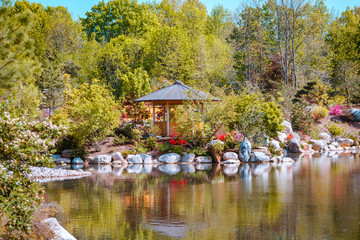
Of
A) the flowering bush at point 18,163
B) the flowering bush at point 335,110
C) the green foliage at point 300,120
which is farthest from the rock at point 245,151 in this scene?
the flowering bush at point 18,163

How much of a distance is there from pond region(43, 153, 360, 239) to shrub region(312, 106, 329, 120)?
40.9ft

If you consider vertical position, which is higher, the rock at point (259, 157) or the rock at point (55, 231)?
the rock at point (259, 157)

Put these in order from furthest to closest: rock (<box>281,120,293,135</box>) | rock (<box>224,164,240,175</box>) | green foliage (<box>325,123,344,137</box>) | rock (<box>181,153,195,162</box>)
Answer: green foliage (<box>325,123,344,137</box>) < rock (<box>281,120,293,135</box>) < rock (<box>181,153,195,162</box>) < rock (<box>224,164,240,175</box>)

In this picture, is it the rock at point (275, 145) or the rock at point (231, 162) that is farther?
the rock at point (275, 145)

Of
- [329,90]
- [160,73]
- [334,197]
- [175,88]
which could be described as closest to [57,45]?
[160,73]

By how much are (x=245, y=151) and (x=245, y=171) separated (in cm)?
349

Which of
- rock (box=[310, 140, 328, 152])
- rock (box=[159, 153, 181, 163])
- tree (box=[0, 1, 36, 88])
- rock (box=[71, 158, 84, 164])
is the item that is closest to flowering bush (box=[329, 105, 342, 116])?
rock (box=[310, 140, 328, 152])

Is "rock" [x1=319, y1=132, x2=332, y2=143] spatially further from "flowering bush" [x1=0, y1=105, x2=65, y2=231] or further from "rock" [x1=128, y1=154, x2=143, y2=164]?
"flowering bush" [x1=0, y1=105, x2=65, y2=231]

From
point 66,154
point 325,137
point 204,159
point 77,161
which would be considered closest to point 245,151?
point 204,159

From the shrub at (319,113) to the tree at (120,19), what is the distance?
23.4m

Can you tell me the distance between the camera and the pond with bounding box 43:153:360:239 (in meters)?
7.23

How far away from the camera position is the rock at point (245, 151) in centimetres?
1928

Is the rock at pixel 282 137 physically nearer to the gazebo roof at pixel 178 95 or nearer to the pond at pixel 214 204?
the gazebo roof at pixel 178 95

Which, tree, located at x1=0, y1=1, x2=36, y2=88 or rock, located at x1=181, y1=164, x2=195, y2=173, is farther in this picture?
rock, located at x1=181, y1=164, x2=195, y2=173
